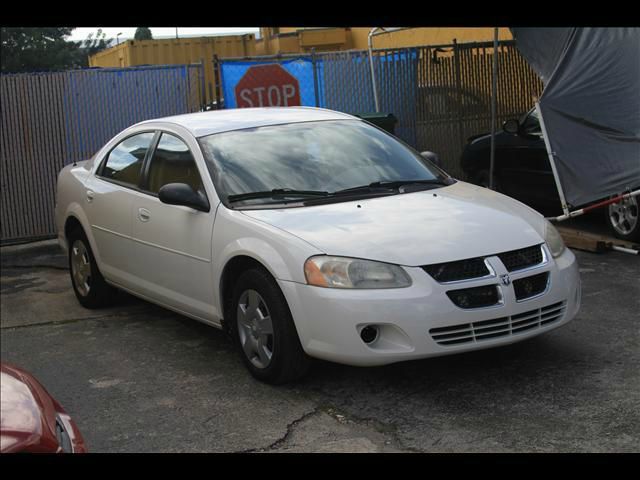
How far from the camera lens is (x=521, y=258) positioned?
206 inches

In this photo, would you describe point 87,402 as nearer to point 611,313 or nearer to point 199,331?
point 199,331

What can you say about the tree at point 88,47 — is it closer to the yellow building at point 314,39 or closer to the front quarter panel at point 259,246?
the yellow building at point 314,39

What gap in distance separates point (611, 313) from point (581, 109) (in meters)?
2.85

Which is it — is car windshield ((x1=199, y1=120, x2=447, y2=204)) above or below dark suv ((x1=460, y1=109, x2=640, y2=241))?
above

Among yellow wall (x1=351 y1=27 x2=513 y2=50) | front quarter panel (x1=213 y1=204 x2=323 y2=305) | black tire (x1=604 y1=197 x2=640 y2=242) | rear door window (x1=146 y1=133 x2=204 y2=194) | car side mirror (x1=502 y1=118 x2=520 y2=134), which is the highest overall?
yellow wall (x1=351 y1=27 x2=513 y2=50)

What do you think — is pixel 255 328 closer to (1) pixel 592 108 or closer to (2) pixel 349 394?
(2) pixel 349 394

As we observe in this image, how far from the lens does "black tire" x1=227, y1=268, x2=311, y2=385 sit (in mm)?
5223

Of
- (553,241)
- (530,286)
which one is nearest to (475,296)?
(530,286)

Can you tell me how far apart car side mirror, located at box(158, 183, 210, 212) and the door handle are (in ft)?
1.96

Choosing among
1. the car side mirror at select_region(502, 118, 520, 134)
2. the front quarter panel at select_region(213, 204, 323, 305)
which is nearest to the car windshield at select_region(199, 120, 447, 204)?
the front quarter panel at select_region(213, 204, 323, 305)

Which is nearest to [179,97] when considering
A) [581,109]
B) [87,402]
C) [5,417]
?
[581,109]

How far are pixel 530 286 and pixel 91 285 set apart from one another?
385cm

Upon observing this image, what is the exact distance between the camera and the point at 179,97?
1240 cm

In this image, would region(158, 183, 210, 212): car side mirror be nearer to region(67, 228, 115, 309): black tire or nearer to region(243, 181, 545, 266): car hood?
region(243, 181, 545, 266): car hood
